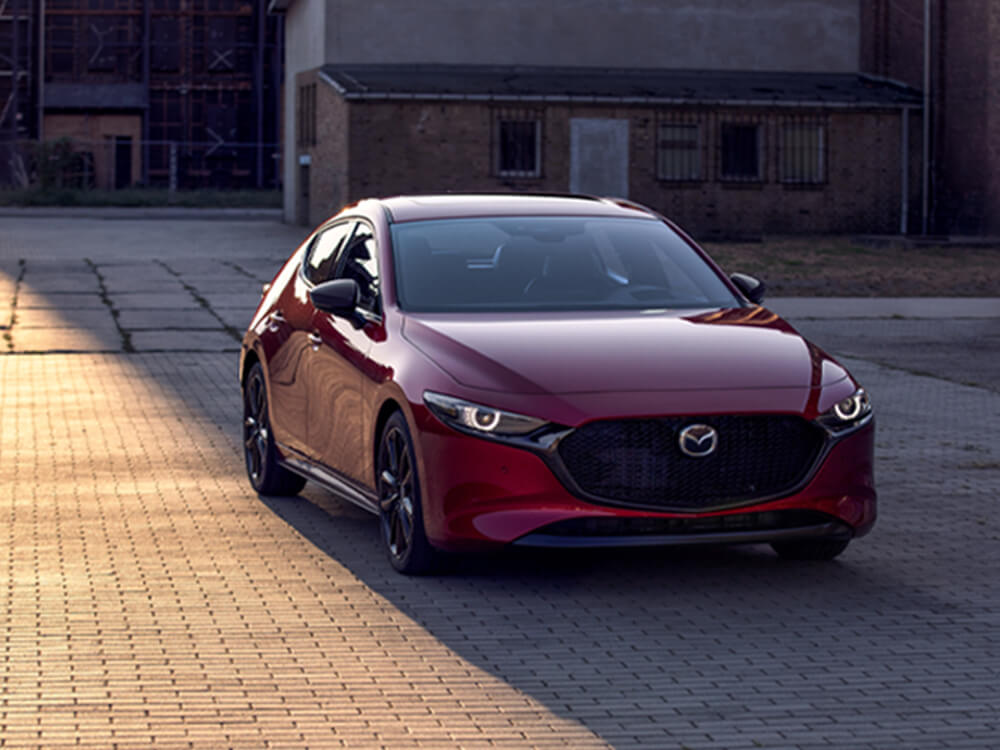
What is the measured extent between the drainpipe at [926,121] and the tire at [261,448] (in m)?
35.6

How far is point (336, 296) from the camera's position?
295 inches

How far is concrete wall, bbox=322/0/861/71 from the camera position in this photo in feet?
137

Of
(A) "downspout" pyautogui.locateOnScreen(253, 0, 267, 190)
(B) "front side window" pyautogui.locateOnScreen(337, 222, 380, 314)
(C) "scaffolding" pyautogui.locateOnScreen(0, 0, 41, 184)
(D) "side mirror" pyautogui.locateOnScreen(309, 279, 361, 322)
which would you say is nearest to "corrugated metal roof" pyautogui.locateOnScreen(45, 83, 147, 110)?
(C) "scaffolding" pyautogui.locateOnScreen(0, 0, 41, 184)

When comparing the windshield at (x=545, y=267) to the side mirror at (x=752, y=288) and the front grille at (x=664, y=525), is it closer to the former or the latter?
the side mirror at (x=752, y=288)

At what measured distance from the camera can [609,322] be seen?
7180mm

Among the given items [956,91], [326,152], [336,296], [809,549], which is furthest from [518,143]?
[809,549]

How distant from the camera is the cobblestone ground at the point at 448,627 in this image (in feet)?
15.8

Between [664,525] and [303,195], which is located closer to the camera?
[664,525]

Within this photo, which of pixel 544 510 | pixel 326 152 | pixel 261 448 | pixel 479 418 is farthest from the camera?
pixel 326 152

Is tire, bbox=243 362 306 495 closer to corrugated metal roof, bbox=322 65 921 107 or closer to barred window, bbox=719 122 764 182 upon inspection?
corrugated metal roof, bbox=322 65 921 107

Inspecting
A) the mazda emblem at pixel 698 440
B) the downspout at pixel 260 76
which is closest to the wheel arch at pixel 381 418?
the mazda emblem at pixel 698 440

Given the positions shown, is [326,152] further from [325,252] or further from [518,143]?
[325,252]

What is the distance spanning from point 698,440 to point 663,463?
152 mm

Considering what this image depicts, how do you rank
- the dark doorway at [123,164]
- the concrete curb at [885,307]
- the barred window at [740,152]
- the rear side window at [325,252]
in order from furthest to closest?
the dark doorway at [123,164] → the barred window at [740,152] → the concrete curb at [885,307] → the rear side window at [325,252]
